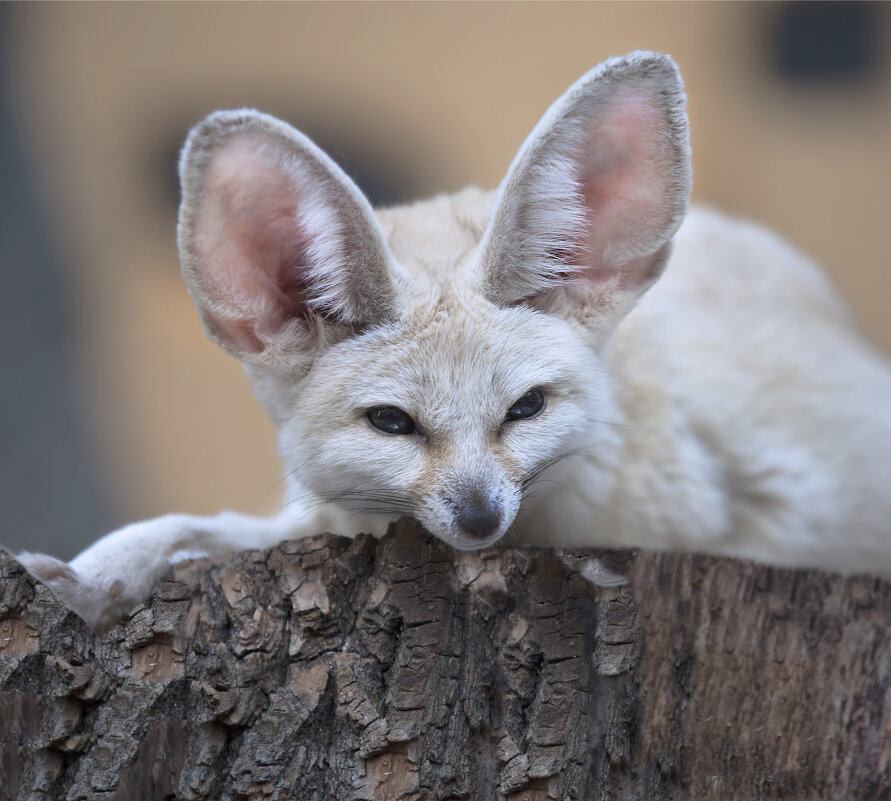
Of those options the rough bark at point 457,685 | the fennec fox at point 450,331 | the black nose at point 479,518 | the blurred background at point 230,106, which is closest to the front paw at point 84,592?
the fennec fox at point 450,331

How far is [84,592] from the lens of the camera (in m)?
2.83

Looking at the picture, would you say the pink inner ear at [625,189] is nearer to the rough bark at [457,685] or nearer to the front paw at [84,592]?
the rough bark at [457,685]

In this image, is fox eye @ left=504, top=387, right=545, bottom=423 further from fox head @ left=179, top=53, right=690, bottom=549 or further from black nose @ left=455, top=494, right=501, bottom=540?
black nose @ left=455, top=494, right=501, bottom=540

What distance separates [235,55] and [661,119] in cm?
606

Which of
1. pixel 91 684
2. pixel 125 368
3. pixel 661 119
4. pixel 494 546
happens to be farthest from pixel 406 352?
pixel 125 368

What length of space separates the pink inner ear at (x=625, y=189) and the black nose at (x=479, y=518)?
85 cm

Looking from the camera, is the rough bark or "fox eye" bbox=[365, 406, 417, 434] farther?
"fox eye" bbox=[365, 406, 417, 434]

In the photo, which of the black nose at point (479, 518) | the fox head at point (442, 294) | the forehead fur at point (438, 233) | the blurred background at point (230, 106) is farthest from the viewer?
the blurred background at point (230, 106)

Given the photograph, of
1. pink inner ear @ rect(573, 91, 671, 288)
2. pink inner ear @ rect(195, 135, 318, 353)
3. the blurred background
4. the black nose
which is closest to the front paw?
pink inner ear @ rect(195, 135, 318, 353)

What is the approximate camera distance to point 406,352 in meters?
3.02

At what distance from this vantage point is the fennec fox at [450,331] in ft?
9.50

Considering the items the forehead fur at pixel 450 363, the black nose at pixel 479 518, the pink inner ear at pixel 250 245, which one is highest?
the pink inner ear at pixel 250 245

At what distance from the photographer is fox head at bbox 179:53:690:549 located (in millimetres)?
2893

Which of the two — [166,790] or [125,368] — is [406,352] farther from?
[125,368]
